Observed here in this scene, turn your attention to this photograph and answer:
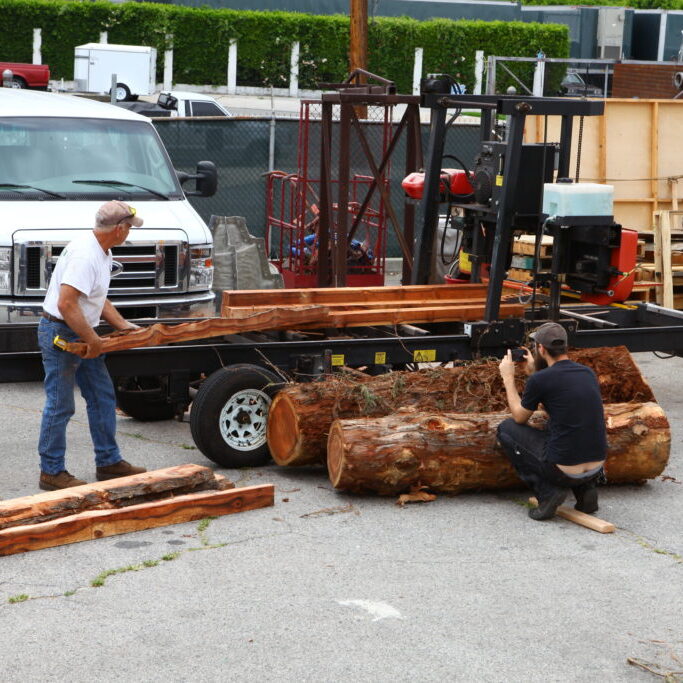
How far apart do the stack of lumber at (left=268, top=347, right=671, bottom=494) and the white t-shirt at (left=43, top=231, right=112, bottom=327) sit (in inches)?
57.2

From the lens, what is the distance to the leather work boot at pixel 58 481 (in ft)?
25.3

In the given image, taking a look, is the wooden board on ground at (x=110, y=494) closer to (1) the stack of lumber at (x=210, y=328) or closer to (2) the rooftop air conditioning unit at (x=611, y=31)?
(1) the stack of lumber at (x=210, y=328)

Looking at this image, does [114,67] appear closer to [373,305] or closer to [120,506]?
[373,305]

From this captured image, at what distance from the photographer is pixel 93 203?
10688 millimetres

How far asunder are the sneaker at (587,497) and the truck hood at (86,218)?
451cm

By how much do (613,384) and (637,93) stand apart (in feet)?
127

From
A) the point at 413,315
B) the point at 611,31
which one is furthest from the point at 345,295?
the point at 611,31

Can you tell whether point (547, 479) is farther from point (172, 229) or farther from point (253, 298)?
point (172, 229)

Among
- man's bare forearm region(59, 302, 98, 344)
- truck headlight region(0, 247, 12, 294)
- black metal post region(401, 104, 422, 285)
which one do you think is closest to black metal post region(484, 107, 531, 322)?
man's bare forearm region(59, 302, 98, 344)

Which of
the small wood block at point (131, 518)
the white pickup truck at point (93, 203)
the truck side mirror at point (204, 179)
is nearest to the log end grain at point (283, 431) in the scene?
the small wood block at point (131, 518)

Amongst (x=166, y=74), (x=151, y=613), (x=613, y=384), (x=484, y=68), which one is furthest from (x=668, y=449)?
(x=484, y=68)

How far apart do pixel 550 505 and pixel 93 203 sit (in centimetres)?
513

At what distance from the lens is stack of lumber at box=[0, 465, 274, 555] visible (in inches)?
270

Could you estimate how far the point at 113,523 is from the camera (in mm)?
7105
